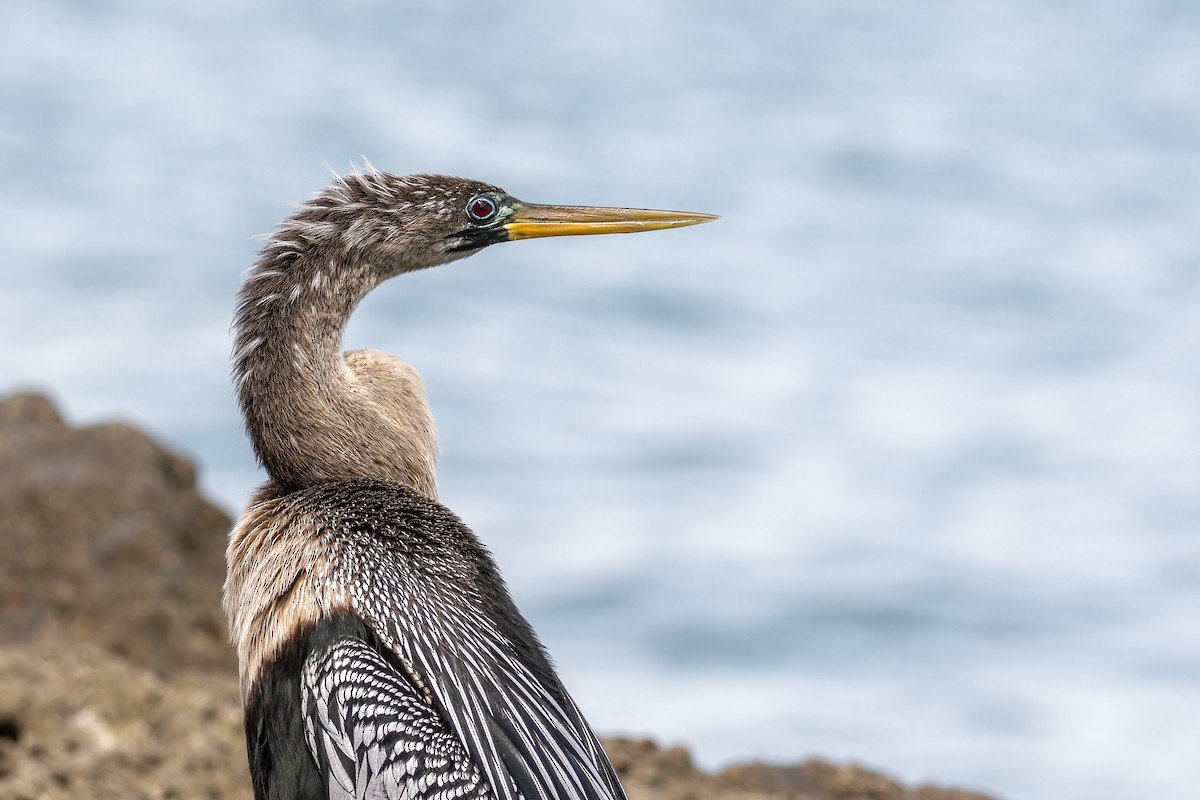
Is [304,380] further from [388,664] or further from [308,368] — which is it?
[388,664]

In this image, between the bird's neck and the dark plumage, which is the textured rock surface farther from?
the bird's neck

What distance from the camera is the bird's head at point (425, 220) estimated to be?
4.52 metres

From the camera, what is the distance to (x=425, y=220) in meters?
4.61

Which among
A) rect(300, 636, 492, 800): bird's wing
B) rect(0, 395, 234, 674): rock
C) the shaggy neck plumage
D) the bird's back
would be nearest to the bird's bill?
the shaggy neck plumage

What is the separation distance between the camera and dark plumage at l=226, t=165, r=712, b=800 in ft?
13.1

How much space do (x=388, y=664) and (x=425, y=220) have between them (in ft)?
3.99

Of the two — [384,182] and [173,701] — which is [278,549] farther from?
[173,701]

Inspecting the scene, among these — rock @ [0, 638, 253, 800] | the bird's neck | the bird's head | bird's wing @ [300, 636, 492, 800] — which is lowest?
bird's wing @ [300, 636, 492, 800]

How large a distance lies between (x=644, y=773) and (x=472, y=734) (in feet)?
6.81

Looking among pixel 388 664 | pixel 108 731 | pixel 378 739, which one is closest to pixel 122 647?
pixel 108 731

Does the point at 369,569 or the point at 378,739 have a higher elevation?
the point at 369,569

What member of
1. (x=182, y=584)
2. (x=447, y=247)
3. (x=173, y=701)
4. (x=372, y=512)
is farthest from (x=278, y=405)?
(x=182, y=584)

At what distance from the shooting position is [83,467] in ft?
22.9

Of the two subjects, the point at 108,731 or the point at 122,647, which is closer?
the point at 108,731
